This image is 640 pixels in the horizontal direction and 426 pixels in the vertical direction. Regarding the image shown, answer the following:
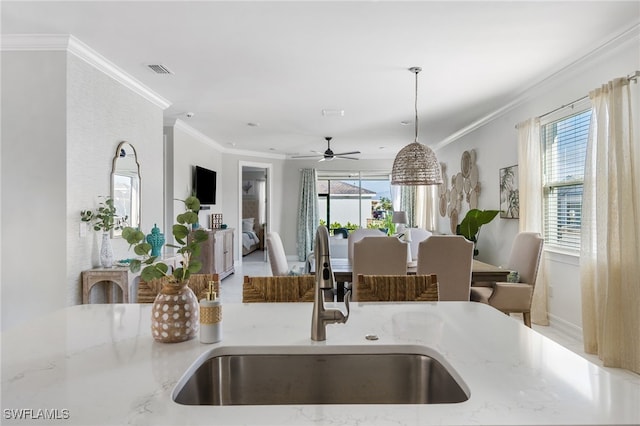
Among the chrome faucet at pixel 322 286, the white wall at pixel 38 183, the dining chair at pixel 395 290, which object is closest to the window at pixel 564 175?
the dining chair at pixel 395 290

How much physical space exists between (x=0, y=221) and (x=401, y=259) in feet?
10.5

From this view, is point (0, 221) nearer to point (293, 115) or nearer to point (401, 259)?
point (401, 259)

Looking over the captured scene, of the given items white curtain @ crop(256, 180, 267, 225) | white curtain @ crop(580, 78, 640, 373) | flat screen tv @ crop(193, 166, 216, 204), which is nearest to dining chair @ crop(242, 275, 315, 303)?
white curtain @ crop(580, 78, 640, 373)

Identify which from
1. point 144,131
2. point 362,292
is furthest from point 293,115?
point 362,292

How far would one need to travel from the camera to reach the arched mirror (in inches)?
142

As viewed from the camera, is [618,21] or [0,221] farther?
[0,221]

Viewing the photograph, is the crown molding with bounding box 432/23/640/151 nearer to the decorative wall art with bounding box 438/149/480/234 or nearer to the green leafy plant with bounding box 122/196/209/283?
the decorative wall art with bounding box 438/149/480/234

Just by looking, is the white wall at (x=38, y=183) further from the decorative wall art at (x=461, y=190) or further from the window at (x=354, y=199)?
the window at (x=354, y=199)

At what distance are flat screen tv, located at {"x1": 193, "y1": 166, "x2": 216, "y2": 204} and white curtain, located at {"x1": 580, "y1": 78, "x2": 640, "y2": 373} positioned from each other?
18.1 feet

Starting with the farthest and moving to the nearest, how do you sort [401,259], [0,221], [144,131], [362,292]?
[144,131] < [401,259] < [0,221] < [362,292]

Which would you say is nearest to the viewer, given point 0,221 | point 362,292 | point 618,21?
point 362,292

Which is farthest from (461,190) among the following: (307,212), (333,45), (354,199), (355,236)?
(333,45)

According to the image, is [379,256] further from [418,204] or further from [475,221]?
[418,204]

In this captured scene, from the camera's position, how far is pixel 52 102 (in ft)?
9.69
